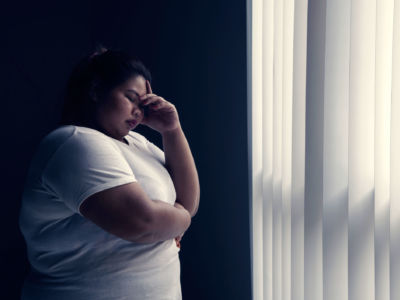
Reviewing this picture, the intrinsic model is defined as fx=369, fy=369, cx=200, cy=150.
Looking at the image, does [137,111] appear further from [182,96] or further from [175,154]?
[182,96]

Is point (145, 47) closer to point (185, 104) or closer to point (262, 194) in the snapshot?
point (185, 104)

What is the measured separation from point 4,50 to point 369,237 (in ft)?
6.08

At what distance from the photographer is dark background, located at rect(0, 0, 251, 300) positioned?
5.96ft

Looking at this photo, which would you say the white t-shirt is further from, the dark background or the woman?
the dark background

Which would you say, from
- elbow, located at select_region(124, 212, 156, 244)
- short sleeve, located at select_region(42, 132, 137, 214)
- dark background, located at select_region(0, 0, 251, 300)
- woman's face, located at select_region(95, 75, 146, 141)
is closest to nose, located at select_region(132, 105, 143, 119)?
woman's face, located at select_region(95, 75, 146, 141)

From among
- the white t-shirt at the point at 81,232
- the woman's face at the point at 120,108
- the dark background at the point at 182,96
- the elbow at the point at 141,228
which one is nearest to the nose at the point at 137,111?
the woman's face at the point at 120,108

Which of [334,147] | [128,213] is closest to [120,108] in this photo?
[128,213]

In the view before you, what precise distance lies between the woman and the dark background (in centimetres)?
71

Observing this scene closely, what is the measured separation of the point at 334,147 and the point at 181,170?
522 millimetres

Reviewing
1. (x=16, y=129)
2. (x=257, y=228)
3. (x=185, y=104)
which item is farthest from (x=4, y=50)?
(x=257, y=228)

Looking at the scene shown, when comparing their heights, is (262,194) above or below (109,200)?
below

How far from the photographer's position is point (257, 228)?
161cm

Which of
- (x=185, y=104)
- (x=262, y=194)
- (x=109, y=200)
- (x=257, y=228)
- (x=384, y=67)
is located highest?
(x=384, y=67)

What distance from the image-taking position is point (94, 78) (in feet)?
3.52
